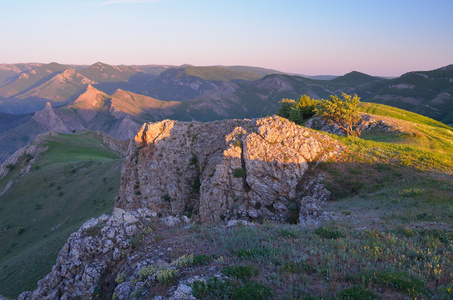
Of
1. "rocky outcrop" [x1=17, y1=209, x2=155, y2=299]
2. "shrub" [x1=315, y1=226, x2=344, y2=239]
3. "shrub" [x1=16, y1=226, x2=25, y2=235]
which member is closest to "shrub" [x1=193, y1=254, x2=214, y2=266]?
"rocky outcrop" [x1=17, y1=209, x2=155, y2=299]

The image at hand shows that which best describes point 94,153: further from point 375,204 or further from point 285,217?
point 375,204

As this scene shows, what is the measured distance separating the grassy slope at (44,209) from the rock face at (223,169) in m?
11.2

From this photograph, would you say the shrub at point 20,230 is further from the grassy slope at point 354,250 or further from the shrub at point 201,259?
the shrub at point 201,259

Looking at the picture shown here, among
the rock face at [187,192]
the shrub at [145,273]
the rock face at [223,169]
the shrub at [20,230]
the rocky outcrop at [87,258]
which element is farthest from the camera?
the shrub at [20,230]

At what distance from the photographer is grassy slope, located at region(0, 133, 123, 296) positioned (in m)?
26.8

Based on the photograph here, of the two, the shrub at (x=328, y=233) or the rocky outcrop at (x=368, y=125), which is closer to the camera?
the shrub at (x=328, y=233)

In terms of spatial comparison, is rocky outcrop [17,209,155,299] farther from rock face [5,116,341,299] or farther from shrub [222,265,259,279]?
shrub [222,265,259,279]

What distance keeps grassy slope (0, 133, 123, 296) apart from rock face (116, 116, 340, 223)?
441 inches

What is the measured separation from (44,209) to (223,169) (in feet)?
141

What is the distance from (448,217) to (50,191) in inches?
2583

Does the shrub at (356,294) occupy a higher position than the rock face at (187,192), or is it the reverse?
the shrub at (356,294)

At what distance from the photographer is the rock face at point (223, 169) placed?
75.3 feet

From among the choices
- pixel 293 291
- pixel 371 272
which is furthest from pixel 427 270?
pixel 293 291

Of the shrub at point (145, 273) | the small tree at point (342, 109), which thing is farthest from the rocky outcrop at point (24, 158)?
the small tree at point (342, 109)
